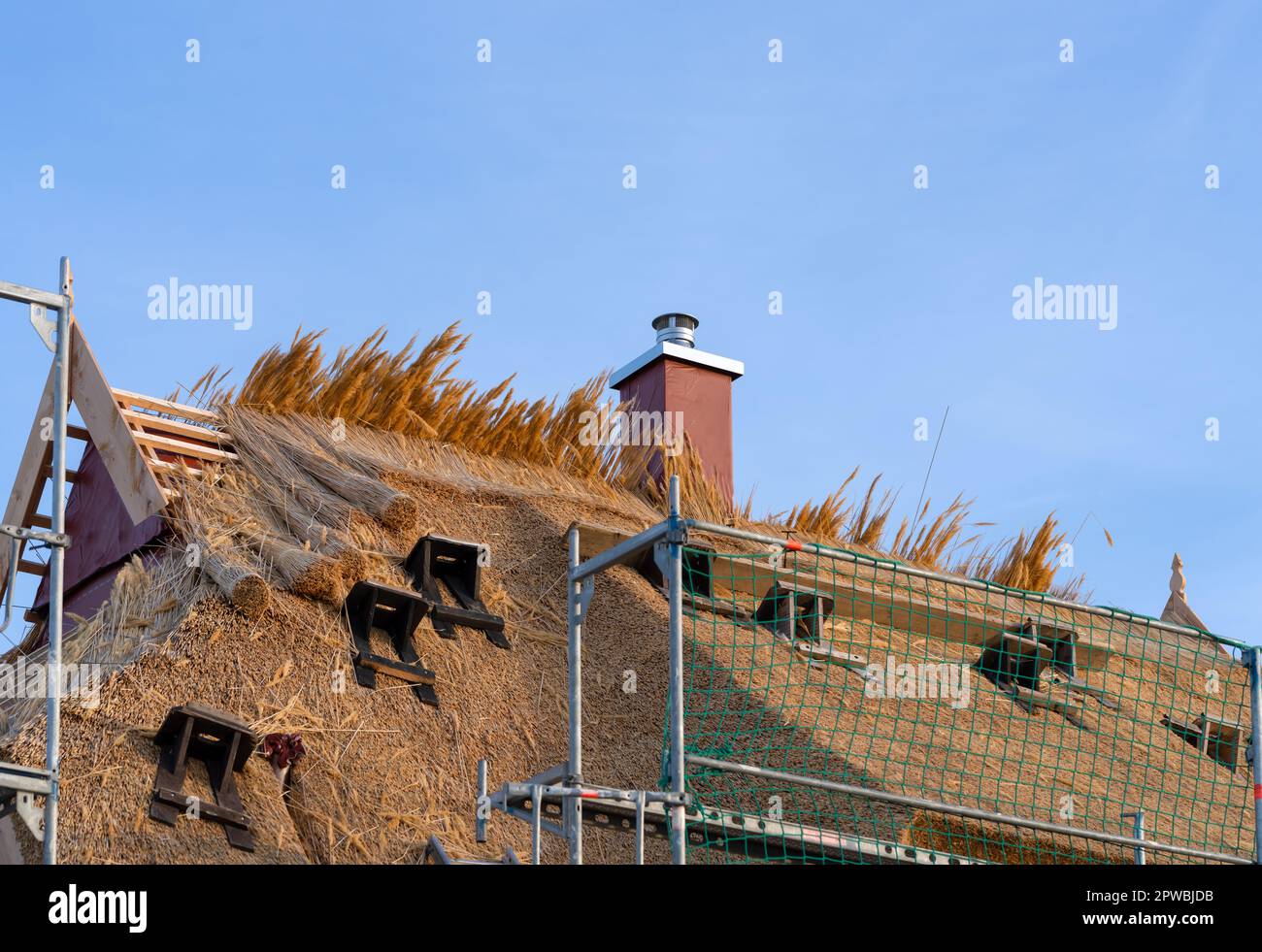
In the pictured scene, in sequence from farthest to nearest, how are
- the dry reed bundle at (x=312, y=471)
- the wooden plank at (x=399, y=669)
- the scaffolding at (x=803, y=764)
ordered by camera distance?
the dry reed bundle at (x=312, y=471) → the wooden plank at (x=399, y=669) → the scaffolding at (x=803, y=764)

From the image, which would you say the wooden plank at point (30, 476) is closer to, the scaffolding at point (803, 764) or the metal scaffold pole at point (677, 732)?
the scaffolding at point (803, 764)

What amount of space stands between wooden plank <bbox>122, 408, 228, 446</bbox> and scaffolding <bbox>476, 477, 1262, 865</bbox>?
2248 mm

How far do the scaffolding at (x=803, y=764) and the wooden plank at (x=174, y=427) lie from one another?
2248 millimetres

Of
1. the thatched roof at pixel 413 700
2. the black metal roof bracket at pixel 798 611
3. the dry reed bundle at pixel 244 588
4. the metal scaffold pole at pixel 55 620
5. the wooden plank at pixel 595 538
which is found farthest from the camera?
the wooden plank at pixel 595 538

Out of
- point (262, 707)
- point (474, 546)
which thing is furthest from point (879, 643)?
point (262, 707)

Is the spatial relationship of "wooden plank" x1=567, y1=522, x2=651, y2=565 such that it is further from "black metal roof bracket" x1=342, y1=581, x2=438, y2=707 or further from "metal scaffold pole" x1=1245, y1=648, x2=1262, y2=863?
"metal scaffold pole" x1=1245, y1=648, x2=1262, y2=863

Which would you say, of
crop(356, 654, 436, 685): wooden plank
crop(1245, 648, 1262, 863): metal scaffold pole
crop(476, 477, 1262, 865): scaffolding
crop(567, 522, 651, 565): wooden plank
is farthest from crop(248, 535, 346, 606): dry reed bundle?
crop(1245, 648, 1262, 863): metal scaffold pole

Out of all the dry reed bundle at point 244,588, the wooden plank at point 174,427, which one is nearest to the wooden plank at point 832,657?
the dry reed bundle at point 244,588

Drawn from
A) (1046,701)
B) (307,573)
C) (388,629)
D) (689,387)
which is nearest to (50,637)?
(307,573)

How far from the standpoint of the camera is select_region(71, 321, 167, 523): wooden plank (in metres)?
7.91

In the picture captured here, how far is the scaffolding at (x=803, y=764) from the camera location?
502 centimetres

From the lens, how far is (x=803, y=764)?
686cm

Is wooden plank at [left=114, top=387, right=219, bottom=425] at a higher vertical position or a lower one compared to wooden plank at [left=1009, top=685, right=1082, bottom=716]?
higher
